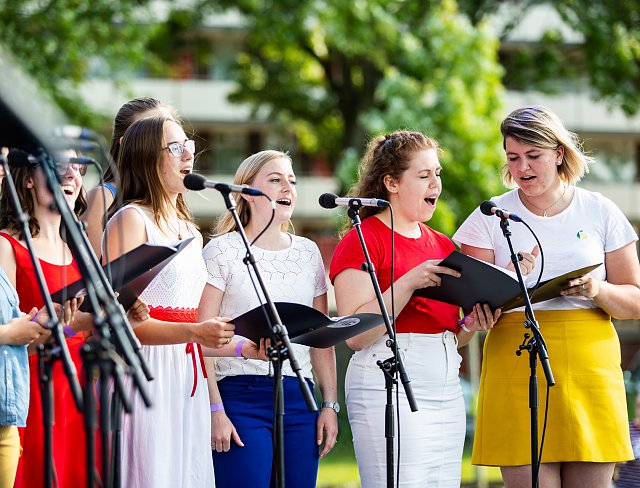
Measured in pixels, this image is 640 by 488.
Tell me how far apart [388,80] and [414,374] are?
1032cm

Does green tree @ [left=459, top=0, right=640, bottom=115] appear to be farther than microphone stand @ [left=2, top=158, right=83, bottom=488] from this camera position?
Yes

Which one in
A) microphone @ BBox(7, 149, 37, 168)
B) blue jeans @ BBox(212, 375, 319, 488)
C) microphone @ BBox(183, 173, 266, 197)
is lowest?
blue jeans @ BBox(212, 375, 319, 488)

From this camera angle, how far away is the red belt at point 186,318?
387 cm

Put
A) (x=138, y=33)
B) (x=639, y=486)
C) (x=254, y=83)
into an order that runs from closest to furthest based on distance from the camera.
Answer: (x=639, y=486) → (x=138, y=33) → (x=254, y=83)

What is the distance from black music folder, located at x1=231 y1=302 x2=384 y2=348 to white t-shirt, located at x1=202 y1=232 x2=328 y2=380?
0.43m

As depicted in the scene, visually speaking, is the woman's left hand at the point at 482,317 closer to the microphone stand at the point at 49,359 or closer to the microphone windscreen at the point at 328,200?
the microphone windscreen at the point at 328,200

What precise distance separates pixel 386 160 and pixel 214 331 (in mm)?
1245

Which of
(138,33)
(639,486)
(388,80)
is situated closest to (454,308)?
(639,486)

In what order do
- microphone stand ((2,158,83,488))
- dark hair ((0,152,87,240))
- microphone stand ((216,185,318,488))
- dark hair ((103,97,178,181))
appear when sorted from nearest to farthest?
microphone stand ((2,158,83,488))
microphone stand ((216,185,318,488))
dark hair ((0,152,87,240))
dark hair ((103,97,178,181))

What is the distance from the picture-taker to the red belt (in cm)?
387

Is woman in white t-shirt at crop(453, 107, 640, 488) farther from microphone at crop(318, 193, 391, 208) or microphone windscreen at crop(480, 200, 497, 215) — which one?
microphone at crop(318, 193, 391, 208)

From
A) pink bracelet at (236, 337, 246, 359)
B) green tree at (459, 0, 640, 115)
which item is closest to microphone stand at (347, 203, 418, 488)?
pink bracelet at (236, 337, 246, 359)

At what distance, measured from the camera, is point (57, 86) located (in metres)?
13.9

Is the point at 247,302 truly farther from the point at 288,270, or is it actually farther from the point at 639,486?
the point at 639,486
